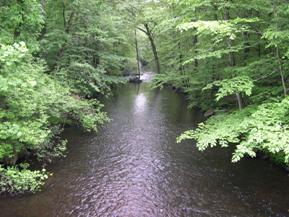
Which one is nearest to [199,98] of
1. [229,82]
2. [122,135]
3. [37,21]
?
[122,135]

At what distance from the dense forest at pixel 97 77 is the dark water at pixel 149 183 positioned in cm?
76

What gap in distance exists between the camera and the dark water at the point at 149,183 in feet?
28.0

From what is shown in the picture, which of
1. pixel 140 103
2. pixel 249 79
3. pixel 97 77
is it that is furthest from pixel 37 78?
pixel 140 103

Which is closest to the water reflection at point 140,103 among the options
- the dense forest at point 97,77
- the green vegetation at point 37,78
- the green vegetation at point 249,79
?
the dense forest at point 97,77

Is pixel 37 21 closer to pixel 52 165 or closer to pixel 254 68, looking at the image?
pixel 52 165

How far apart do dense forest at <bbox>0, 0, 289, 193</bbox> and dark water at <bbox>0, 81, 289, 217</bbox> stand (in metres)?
0.76

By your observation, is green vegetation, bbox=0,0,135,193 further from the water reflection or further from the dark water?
the water reflection

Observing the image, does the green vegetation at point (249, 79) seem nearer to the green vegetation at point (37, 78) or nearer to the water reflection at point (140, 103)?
the green vegetation at point (37, 78)

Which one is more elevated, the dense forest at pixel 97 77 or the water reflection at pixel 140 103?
the dense forest at pixel 97 77

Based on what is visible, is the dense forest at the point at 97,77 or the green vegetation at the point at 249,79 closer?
the green vegetation at the point at 249,79

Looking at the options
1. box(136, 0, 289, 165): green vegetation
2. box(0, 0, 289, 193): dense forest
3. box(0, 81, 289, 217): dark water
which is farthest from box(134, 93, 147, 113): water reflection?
box(0, 81, 289, 217): dark water

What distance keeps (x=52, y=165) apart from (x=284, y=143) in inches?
340

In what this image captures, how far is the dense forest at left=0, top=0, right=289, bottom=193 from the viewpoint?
7969mm

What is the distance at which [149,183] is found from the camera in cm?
1030
